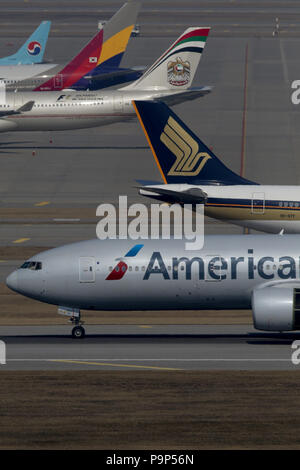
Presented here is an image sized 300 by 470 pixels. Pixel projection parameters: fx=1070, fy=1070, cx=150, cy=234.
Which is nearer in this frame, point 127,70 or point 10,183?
point 10,183

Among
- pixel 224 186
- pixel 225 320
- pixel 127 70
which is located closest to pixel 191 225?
pixel 224 186

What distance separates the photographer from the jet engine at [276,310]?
1826 inches

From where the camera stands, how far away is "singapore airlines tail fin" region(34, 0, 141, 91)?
384ft

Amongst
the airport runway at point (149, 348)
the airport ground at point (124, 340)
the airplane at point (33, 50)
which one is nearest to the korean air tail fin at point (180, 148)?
the airport ground at point (124, 340)

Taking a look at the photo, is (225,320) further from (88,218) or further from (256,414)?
(88,218)

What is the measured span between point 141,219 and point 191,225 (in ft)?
14.4

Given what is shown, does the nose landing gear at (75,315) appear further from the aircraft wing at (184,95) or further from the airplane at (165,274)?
the aircraft wing at (184,95)

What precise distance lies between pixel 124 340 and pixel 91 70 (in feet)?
240

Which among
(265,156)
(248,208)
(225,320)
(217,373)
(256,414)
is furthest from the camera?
(265,156)

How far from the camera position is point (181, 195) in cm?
6103

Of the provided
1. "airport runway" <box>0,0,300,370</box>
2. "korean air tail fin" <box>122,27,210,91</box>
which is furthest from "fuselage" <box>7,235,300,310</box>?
"korean air tail fin" <box>122,27,210,91</box>

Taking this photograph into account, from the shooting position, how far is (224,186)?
2421 inches

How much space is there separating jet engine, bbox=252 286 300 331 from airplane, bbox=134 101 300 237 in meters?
14.4

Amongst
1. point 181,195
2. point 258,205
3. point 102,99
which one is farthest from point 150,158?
point 258,205
